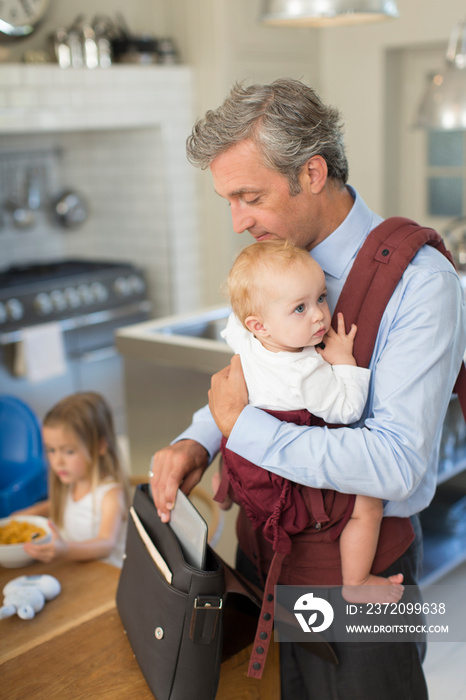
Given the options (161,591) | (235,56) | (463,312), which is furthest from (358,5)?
(235,56)

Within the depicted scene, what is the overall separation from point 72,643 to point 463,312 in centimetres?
91

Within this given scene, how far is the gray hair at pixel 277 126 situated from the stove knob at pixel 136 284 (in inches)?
133

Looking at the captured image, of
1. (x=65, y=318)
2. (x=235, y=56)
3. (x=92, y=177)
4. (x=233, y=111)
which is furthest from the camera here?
(x=92, y=177)

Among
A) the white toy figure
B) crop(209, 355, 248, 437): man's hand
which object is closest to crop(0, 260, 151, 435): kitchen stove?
the white toy figure

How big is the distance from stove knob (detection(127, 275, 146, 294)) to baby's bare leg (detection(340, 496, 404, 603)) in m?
3.52

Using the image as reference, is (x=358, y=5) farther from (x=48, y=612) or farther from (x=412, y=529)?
(x=48, y=612)

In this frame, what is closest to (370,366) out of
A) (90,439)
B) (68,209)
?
(90,439)

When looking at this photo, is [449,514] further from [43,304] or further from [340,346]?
[43,304]

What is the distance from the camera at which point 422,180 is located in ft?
16.8

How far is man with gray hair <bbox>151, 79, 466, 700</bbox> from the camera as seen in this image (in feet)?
3.92

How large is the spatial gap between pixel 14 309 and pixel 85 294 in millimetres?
479

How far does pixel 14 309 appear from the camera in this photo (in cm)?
401

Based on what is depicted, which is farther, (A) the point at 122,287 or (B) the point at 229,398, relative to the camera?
(A) the point at 122,287

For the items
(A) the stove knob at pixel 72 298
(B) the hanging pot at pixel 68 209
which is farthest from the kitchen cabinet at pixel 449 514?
(B) the hanging pot at pixel 68 209
